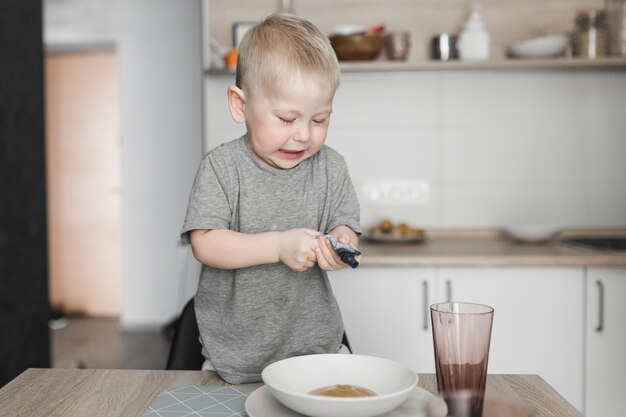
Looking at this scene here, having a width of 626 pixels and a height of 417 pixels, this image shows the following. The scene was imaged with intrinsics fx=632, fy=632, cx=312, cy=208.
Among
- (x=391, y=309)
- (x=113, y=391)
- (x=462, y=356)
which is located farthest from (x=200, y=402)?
(x=391, y=309)

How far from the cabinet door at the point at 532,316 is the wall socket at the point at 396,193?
61 centimetres

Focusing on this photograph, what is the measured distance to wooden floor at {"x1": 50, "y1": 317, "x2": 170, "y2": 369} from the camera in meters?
3.83

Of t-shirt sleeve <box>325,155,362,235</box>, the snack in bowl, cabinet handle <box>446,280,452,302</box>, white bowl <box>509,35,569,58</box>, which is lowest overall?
cabinet handle <box>446,280,452,302</box>

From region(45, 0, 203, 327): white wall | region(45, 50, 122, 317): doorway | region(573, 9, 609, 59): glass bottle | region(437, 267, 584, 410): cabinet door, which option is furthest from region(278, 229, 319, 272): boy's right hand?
region(45, 50, 122, 317): doorway

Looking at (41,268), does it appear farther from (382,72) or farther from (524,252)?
(524,252)

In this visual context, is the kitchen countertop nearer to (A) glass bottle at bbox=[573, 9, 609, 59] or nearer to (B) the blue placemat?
(A) glass bottle at bbox=[573, 9, 609, 59]

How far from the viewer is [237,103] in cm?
113

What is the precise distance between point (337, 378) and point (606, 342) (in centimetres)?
170

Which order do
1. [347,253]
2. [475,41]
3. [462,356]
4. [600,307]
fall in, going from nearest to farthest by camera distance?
[462,356] < [347,253] < [600,307] < [475,41]

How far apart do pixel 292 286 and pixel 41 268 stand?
208 cm

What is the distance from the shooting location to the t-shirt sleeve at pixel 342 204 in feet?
4.05

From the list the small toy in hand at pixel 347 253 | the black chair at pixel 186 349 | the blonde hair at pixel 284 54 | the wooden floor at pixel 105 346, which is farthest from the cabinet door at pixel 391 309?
the wooden floor at pixel 105 346

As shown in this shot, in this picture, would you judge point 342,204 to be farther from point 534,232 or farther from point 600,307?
point 534,232

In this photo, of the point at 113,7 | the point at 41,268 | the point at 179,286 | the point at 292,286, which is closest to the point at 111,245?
the point at 179,286
